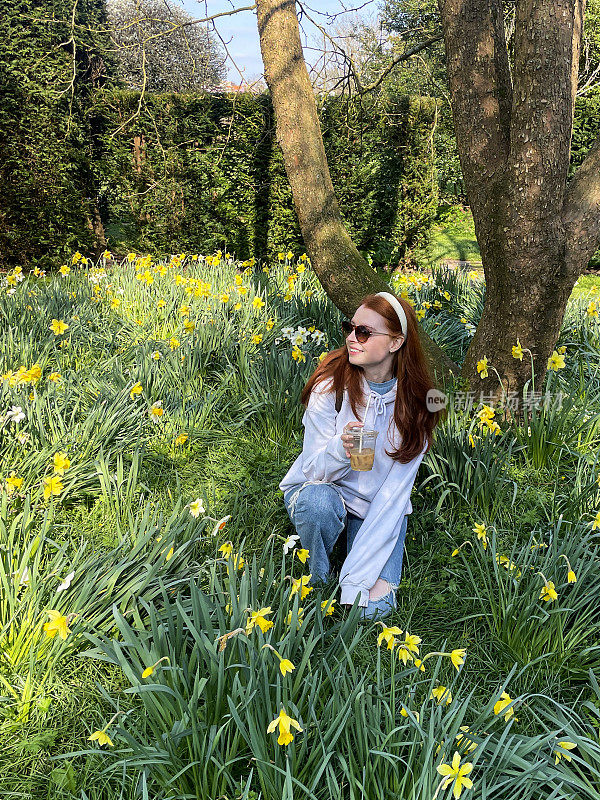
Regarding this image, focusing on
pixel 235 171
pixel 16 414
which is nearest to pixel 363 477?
pixel 16 414

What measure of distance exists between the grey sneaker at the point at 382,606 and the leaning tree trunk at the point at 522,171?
143 cm

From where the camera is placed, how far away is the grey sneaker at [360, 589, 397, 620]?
230cm

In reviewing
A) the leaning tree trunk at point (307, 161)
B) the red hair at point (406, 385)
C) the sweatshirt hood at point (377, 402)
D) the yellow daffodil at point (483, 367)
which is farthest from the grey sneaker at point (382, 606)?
the leaning tree trunk at point (307, 161)

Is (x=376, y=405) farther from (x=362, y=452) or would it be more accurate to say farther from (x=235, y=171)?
(x=235, y=171)

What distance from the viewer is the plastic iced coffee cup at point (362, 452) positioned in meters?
2.22

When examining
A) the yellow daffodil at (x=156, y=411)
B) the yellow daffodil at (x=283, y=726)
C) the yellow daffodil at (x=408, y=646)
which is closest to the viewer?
the yellow daffodil at (x=283, y=726)

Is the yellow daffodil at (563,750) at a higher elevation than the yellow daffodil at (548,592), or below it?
below

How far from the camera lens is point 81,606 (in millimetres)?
1944

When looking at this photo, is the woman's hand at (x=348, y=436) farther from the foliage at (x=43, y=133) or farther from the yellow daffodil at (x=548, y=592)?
the foliage at (x=43, y=133)

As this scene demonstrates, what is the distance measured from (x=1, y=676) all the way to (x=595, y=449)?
257 centimetres

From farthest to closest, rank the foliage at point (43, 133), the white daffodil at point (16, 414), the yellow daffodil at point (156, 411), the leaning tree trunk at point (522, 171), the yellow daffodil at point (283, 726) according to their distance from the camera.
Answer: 1. the foliage at point (43, 133)
2. the yellow daffodil at point (156, 411)
3. the leaning tree trunk at point (522, 171)
4. the white daffodil at point (16, 414)
5. the yellow daffodil at point (283, 726)

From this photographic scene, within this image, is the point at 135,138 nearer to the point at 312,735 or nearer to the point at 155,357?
the point at 155,357

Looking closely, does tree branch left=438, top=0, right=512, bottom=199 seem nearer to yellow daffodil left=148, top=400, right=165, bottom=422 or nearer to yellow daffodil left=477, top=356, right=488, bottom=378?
yellow daffodil left=477, top=356, right=488, bottom=378

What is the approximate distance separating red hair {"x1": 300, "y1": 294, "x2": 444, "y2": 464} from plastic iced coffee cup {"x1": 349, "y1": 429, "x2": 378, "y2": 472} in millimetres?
270
